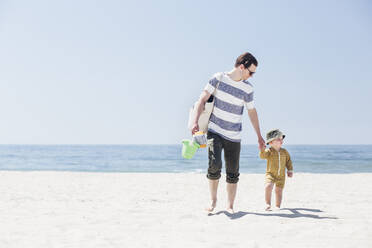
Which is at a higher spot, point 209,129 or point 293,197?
point 209,129

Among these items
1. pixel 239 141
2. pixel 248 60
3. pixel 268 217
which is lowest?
pixel 268 217

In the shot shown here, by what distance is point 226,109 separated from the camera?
13.0 ft

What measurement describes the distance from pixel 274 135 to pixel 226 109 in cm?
94

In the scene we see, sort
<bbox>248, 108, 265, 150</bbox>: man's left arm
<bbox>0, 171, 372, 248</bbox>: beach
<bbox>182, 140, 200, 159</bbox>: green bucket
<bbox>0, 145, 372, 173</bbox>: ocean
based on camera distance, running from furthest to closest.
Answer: <bbox>0, 145, 372, 173</bbox>: ocean → <bbox>248, 108, 265, 150</bbox>: man's left arm → <bbox>182, 140, 200, 159</bbox>: green bucket → <bbox>0, 171, 372, 248</bbox>: beach

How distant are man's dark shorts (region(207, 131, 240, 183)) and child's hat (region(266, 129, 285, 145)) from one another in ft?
2.07

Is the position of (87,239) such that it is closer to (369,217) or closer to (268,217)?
(268,217)

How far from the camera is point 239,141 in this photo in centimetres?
410

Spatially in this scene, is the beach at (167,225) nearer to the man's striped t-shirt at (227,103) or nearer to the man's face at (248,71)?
the man's striped t-shirt at (227,103)

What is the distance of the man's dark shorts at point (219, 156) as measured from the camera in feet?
12.9

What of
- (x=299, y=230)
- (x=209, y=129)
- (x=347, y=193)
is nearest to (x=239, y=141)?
(x=209, y=129)

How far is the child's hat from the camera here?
14.6ft

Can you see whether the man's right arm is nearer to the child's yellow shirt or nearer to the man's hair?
the man's hair

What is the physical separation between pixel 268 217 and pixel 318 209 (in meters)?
1.22

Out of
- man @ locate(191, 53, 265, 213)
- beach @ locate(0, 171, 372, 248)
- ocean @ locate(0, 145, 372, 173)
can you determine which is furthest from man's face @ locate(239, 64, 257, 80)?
ocean @ locate(0, 145, 372, 173)
